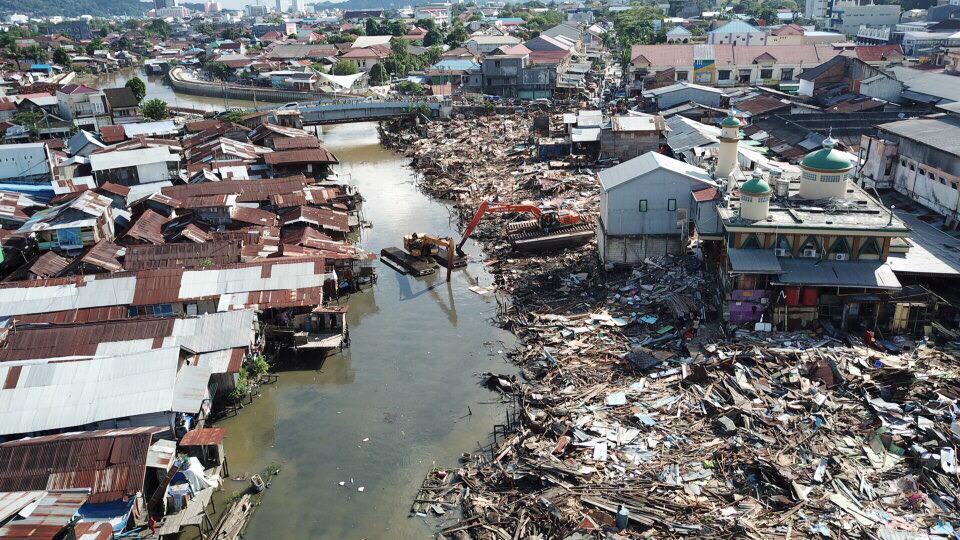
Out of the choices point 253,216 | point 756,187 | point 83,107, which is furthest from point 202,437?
point 83,107

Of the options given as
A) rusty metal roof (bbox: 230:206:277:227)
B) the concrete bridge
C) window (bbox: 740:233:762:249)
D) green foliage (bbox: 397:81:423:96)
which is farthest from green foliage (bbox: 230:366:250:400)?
green foliage (bbox: 397:81:423:96)

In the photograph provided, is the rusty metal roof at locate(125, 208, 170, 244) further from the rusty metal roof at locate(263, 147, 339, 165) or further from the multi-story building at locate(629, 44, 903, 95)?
the multi-story building at locate(629, 44, 903, 95)

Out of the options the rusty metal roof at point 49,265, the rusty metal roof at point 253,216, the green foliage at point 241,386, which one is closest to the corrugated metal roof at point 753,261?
the green foliage at point 241,386

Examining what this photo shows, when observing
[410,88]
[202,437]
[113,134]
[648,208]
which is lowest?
[202,437]

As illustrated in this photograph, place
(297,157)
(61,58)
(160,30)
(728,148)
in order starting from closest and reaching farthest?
1. (728,148)
2. (297,157)
3. (61,58)
4. (160,30)

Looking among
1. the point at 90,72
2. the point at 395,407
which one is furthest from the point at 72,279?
the point at 90,72

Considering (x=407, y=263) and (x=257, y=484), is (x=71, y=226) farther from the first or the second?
(x=257, y=484)

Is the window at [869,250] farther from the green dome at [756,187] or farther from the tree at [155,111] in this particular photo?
the tree at [155,111]
